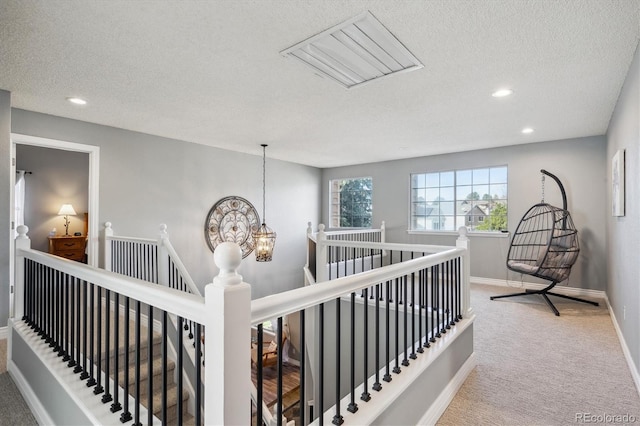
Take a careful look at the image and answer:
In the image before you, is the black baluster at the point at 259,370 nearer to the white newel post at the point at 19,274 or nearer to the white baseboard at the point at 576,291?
the white newel post at the point at 19,274

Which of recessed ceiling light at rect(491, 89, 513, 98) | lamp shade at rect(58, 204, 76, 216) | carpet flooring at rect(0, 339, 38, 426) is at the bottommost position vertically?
carpet flooring at rect(0, 339, 38, 426)

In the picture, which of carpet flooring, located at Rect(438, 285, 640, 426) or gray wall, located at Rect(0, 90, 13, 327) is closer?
carpet flooring, located at Rect(438, 285, 640, 426)

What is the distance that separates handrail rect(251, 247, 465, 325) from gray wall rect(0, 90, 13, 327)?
10.8ft

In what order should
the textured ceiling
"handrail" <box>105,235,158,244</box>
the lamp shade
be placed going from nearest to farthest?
the textured ceiling, "handrail" <box>105,235,158,244</box>, the lamp shade

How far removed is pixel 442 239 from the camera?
5.78m

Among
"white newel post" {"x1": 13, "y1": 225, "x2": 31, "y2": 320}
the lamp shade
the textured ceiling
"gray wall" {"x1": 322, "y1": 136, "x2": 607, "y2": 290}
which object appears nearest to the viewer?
the textured ceiling

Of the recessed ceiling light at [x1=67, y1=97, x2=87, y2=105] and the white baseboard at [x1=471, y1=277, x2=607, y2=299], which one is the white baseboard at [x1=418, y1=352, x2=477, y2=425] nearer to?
the white baseboard at [x1=471, y1=277, x2=607, y2=299]

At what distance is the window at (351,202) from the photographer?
6953 mm

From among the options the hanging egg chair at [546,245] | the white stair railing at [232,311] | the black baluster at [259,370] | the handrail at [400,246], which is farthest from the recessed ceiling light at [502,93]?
the black baluster at [259,370]

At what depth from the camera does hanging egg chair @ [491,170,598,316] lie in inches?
159

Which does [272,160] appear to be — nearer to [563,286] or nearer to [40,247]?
[40,247]

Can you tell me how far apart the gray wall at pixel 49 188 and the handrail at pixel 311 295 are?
6.63 metres

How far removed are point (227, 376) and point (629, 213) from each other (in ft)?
10.2

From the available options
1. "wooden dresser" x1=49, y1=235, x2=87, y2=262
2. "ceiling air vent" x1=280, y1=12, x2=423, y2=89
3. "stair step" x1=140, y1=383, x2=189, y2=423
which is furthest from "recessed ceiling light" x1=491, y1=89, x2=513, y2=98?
"wooden dresser" x1=49, y1=235, x2=87, y2=262
